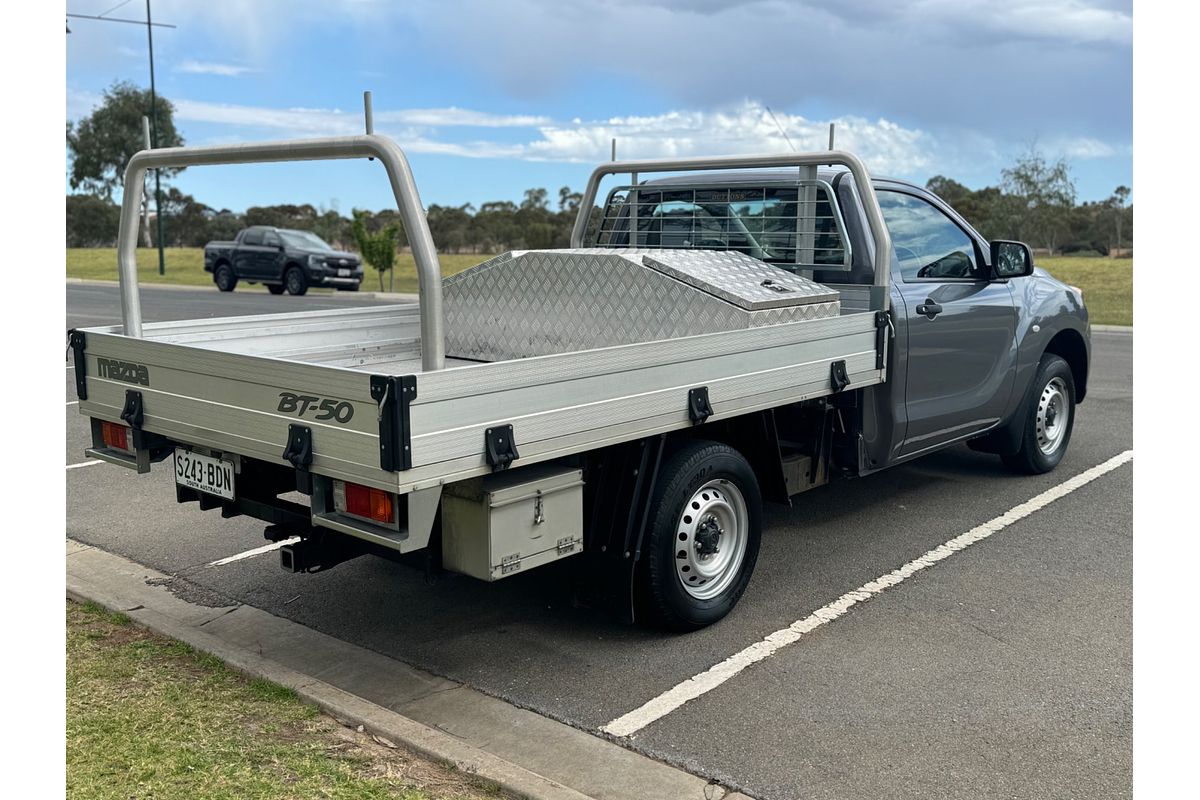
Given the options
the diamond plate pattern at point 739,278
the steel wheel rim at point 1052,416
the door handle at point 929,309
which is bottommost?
the steel wheel rim at point 1052,416

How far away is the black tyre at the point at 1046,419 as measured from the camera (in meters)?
A: 7.44

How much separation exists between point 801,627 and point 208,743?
8.05 feet

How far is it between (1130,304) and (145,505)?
24.4 meters

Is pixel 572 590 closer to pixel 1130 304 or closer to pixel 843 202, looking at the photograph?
pixel 843 202

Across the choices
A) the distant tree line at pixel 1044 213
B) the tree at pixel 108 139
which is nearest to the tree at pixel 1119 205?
the distant tree line at pixel 1044 213

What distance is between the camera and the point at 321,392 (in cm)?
373

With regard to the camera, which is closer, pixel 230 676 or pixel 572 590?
pixel 230 676

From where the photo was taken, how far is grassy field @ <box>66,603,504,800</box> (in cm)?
359

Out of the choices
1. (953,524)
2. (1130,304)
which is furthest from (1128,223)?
(953,524)

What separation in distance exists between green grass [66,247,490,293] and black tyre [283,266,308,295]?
3.93m

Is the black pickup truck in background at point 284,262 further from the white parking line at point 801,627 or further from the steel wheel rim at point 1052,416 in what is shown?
the white parking line at point 801,627

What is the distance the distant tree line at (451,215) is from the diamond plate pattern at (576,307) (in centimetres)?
1908

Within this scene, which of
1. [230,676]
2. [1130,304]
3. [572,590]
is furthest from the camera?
[1130,304]

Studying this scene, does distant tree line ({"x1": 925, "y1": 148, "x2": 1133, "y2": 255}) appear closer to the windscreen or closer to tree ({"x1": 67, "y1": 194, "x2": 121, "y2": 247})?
the windscreen
